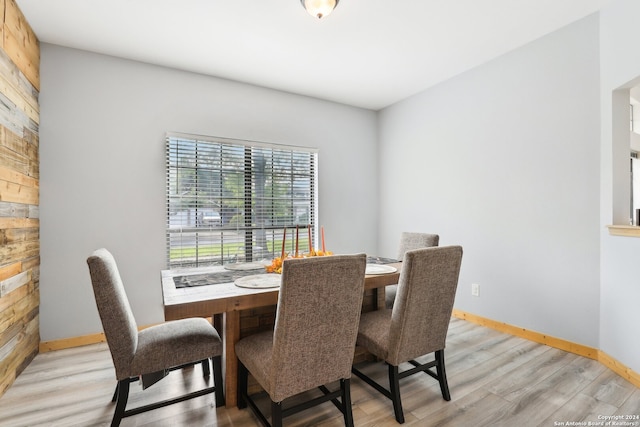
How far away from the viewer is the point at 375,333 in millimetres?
1886

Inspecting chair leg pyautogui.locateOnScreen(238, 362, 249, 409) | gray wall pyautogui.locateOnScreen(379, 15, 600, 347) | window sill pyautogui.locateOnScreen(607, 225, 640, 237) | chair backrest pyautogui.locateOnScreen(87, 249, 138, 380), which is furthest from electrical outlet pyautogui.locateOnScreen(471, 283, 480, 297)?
chair backrest pyautogui.locateOnScreen(87, 249, 138, 380)

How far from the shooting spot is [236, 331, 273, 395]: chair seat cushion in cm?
149

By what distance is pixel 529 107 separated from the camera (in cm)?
284

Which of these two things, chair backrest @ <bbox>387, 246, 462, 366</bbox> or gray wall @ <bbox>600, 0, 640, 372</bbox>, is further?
gray wall @ <bbox>600, 0, 640, 372</bbox>

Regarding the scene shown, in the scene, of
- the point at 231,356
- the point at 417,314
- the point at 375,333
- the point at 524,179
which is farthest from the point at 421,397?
the point at 524,179

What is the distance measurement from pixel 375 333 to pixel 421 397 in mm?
532

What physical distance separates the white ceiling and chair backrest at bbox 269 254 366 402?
1.93m

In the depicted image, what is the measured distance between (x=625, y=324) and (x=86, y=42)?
4694 millimetres

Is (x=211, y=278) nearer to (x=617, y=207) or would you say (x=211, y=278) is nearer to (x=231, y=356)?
(x=231, y=356)

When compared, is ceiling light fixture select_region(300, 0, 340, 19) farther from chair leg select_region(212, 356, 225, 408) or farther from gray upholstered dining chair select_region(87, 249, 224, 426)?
chair leg select_region(212, 356, 225, 408)

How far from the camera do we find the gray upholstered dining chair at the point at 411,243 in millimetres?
2602

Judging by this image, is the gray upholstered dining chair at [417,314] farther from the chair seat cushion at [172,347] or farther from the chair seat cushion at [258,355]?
the chair seat cushion at [172,347]

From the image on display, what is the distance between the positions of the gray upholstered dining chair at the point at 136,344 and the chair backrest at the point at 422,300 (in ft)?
3.31

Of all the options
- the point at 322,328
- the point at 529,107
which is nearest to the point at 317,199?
the point at 529,107
